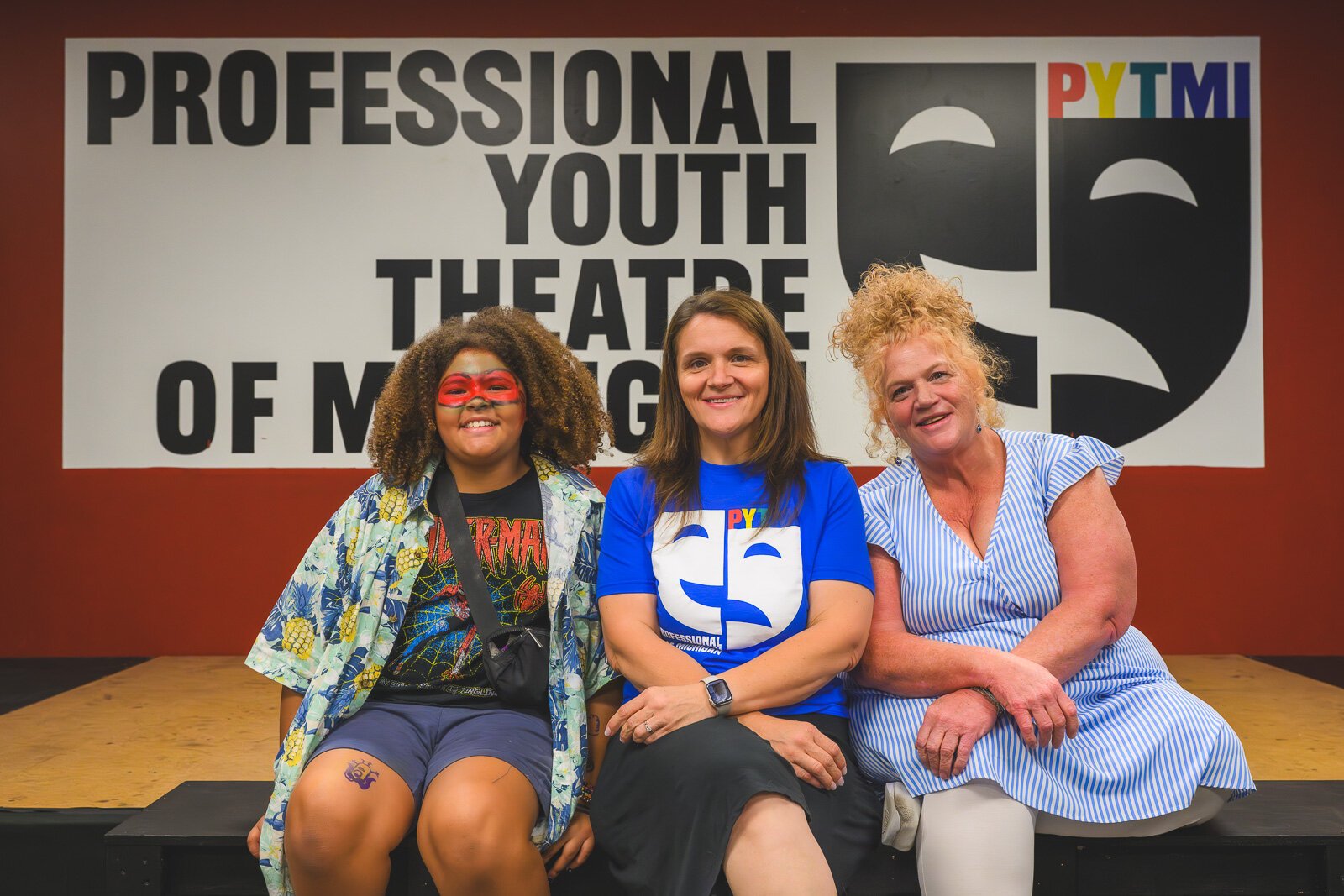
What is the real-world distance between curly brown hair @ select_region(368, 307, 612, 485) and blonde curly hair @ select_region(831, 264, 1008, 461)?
61cm

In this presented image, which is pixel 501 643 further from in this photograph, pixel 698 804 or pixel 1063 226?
pixel 1063 226

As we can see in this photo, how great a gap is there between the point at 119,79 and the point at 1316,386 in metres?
5.37

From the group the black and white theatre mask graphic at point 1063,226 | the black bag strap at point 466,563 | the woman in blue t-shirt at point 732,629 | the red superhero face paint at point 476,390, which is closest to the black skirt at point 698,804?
the woman in blue t-shirt at point 732,629

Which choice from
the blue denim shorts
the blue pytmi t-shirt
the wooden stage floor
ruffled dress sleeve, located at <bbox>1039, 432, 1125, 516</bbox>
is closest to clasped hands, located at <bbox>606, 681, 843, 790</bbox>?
the blue pytmi t-shirt

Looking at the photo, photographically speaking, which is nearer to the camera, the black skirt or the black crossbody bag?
the black skirt

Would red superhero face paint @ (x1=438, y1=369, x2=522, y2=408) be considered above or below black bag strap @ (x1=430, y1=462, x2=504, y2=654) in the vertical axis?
above

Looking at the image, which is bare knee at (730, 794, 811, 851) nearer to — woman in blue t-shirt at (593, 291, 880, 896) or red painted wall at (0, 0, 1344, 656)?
woman in blue t-shirt at (593, 291, 880, 896)

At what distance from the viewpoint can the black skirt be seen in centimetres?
155

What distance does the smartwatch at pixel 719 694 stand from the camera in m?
1.70

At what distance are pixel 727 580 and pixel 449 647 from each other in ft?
Result: 1.86

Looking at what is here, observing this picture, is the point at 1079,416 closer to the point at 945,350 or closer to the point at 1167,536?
the point at 1167,536

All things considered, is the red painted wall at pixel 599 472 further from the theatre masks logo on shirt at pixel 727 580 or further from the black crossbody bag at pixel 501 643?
the theatre masks logo on shirt at pixel 727 580

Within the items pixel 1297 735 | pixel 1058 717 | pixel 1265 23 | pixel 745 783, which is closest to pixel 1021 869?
pixel 1058 717

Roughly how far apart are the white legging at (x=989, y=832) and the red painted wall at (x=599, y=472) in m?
2.96
